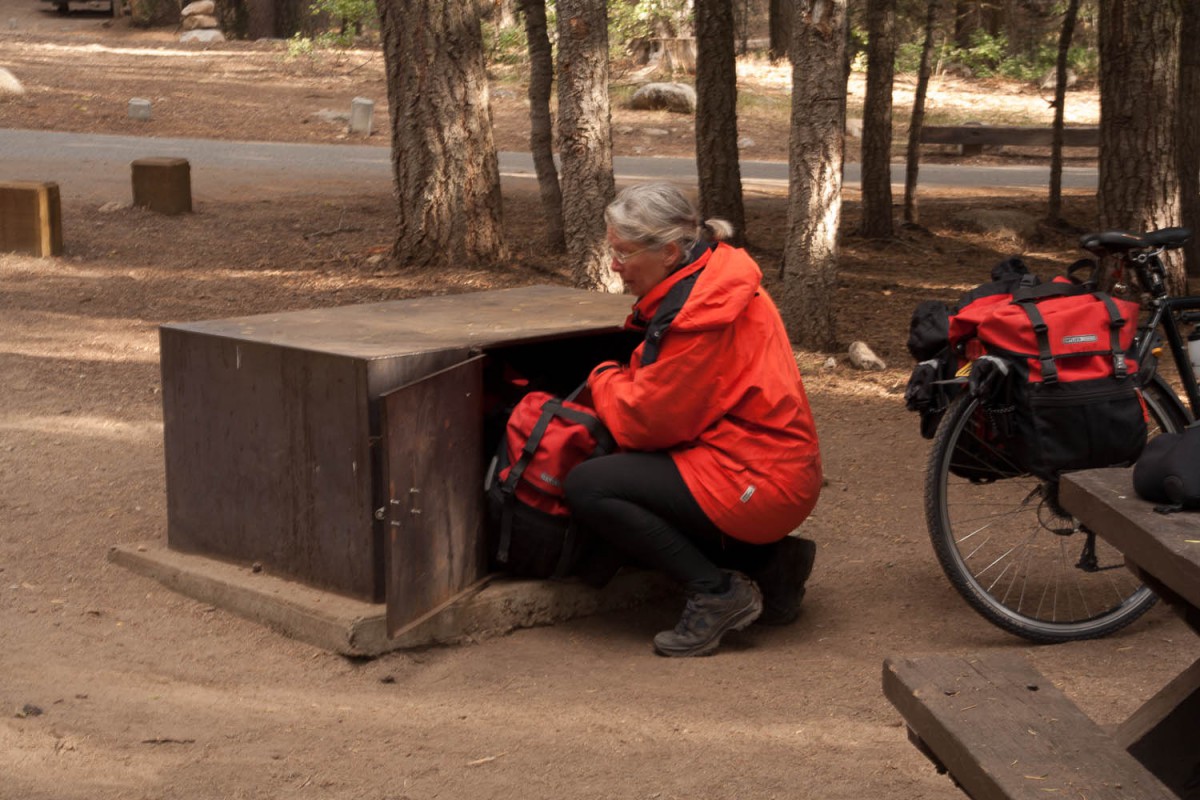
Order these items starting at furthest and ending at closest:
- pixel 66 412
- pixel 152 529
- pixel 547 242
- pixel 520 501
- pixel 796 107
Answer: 1. pixel 547 242
2. pixel 796 107
3. pixel 66 412
4. pixel 152 529
5. pixel 520 501

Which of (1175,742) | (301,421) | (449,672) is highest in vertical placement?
(301,421)

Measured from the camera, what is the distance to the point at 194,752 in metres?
3.68

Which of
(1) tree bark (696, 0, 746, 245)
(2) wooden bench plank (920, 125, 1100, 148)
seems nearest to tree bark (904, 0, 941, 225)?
(1) tree bark (696, 0, 746, 245)

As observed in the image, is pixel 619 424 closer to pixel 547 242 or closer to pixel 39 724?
pixel 39 724

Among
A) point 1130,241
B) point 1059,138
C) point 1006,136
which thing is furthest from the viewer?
point 1006,136

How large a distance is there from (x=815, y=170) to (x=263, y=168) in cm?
1031

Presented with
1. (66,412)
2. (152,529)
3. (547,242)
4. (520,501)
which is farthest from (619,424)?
(547,242)

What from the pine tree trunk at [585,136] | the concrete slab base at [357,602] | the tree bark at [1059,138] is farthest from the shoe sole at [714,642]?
the tree bark at [1059,138]

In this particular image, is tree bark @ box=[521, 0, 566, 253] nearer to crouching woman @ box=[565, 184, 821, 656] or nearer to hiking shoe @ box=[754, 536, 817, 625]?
hiking shoe @ box=[754, 536, 817, 625]

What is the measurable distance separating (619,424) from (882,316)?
→ 249 inches

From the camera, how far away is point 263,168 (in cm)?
1720

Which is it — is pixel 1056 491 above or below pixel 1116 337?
below

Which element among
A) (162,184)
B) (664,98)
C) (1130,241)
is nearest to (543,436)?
(1130,241)

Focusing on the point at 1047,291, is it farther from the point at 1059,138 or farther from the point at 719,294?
the point at 1059,138
